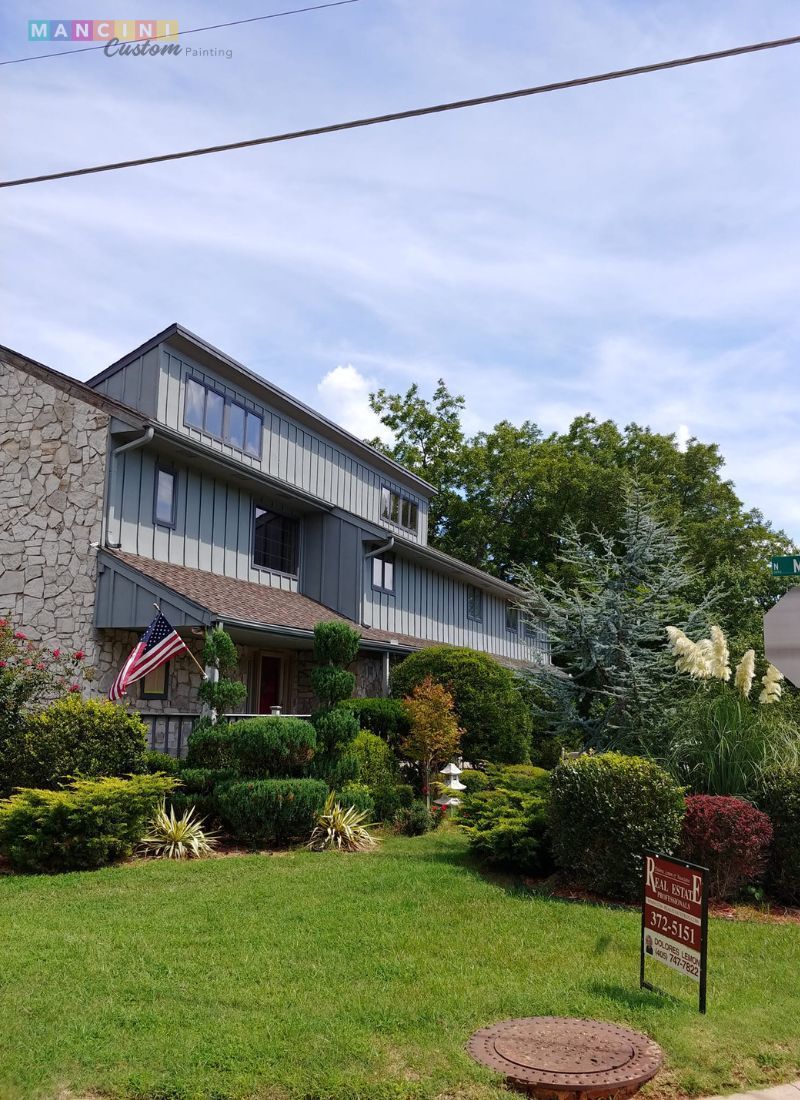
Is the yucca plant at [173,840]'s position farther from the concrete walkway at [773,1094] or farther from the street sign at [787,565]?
the street sign at [787,565]

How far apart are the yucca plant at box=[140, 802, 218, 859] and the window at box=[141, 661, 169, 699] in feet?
12.1

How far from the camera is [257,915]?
7812 millimetres

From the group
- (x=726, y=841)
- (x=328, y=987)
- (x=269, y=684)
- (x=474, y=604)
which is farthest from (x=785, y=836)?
(x=474, y=604)

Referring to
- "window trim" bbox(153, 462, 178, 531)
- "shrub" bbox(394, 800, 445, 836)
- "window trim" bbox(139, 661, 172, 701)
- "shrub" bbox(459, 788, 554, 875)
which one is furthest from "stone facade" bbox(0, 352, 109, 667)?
"shrub" bbox(459, 788, 554, 875)

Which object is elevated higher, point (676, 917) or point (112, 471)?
point (112, 471)

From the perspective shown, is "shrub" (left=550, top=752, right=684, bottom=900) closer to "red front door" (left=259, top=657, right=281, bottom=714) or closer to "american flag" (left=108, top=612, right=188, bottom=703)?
"american flag" (left=108, top=612, right=188, bottom=703)

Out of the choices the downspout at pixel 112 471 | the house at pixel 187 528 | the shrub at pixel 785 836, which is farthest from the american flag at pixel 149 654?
the shrub at pixel 785 836

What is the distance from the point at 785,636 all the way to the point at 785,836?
4.64 metres

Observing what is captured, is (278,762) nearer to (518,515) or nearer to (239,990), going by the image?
(239,990)

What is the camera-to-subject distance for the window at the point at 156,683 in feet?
48.4

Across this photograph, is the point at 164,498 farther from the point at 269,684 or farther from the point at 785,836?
the point at 785,836

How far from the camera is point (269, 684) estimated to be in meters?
19.0

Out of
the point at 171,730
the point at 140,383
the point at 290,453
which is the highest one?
the point at 140,383

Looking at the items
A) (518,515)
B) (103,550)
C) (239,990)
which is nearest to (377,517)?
(103,550)
